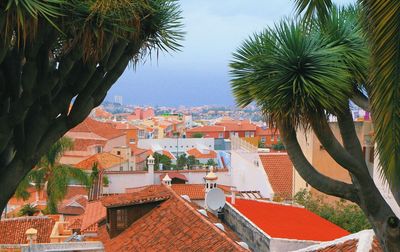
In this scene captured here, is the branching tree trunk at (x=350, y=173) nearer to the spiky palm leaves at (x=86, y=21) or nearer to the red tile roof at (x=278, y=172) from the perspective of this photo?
the spiky palm leaves at (x=86, y=21)

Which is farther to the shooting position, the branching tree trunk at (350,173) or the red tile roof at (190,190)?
the red tile roof at (190,190)

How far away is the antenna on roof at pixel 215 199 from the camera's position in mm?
16984

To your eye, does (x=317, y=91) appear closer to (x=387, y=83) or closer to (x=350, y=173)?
(x=350, y=173)

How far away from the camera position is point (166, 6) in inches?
311

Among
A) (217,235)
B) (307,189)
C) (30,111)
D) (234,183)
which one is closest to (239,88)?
(30,111)

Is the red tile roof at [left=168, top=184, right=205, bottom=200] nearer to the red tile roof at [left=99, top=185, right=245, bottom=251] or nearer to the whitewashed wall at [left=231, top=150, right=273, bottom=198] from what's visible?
the whitewashed wall at [left=231, top=150, right=273, bottom=198]

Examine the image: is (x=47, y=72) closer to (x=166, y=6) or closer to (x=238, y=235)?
(x=166, y=6)

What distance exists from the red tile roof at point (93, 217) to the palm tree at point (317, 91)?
38.9 ft

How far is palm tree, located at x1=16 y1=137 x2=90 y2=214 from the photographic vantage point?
27766mm

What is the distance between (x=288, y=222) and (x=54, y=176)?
1518 centimetres

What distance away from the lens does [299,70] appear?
6.23 metres

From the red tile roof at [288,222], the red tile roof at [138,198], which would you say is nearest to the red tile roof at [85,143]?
the red tile roof at [288,222]

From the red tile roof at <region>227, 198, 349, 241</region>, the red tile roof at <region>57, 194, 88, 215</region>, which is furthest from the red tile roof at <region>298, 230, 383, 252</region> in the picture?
the red tile roof at <region>57, 194, 88, 215</region>

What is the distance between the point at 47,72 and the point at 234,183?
3115 centimetres
